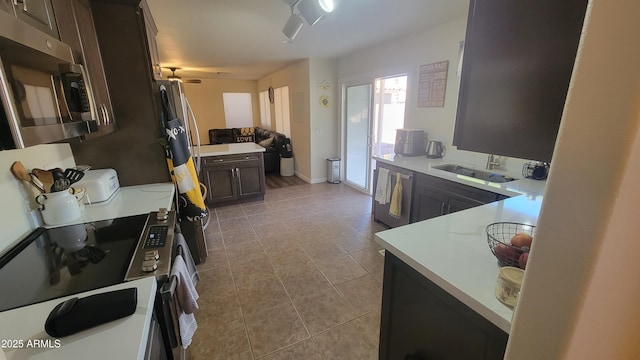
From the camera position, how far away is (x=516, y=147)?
0.72m

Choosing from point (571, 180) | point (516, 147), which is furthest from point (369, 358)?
point (571, 180)

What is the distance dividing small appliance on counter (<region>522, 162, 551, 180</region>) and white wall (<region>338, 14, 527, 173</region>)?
0.11m

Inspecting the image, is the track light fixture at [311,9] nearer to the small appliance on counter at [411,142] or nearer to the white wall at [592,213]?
the small appliance on counter at [411,142]

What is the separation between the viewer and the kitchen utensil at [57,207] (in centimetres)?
145

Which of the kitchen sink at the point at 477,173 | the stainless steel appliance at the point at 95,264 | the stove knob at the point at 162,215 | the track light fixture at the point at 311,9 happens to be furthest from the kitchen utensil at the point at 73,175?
the kitchen sink at the point at 477,173

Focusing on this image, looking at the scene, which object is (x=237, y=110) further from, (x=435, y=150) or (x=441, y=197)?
(x=441, y=197)

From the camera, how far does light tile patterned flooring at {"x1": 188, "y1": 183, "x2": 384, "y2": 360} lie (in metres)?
1.75

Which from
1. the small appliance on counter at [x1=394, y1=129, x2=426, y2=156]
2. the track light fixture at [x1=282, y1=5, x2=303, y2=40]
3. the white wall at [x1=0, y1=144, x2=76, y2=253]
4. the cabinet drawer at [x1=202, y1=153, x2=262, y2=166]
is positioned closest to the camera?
the white wall at [x1=0, y1=144, x2=76, y2=253]

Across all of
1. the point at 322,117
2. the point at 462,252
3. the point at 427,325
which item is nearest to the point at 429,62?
the point at 322,117

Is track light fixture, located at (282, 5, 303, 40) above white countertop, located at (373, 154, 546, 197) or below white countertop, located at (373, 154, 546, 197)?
above

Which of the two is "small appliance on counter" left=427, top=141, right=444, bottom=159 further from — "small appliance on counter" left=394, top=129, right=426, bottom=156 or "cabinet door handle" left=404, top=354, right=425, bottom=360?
"cabinet door handle" left=404, top=354, right=425, bottom=360

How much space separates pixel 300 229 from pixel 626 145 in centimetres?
313

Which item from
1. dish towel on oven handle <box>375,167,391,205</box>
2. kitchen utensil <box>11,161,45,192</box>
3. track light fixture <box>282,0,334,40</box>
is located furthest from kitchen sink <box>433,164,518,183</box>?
kitchen utensil <box>11,161,45,192</box>

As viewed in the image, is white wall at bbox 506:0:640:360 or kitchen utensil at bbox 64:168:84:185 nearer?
white wall at bbox 506:0:640:360
